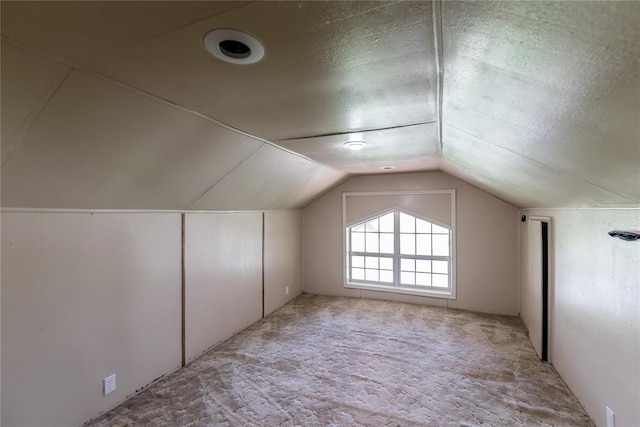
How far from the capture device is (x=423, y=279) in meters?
4.89

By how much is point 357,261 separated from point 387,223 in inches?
35.0

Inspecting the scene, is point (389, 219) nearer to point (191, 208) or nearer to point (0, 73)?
point (191, 208)

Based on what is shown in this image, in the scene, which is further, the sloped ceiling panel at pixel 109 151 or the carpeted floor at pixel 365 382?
the carpeted floor at pixel 365 382

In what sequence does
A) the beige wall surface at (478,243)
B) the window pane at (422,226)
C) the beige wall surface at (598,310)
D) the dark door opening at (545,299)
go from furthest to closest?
1. the window pane at (422,226)
2. the beige wall surface at (478,243)
3. the dark door opening at (545,299)
4. the beige wall surface at (598,310)

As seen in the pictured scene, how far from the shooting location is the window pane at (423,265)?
4850 millimetres

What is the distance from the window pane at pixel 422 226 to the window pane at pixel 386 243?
47cm

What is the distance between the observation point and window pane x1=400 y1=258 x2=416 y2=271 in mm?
4945

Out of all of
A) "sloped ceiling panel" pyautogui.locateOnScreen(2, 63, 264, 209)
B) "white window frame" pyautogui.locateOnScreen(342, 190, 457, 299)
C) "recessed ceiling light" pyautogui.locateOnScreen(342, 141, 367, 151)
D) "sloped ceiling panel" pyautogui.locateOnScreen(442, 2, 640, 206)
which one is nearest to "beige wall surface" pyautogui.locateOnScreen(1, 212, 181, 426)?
"sloped ceiling panel" pyautogui.locateOnScreen(2, 63, 264, 209)

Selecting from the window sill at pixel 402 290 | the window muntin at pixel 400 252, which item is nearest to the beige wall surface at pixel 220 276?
the window sill at pixel 402 290

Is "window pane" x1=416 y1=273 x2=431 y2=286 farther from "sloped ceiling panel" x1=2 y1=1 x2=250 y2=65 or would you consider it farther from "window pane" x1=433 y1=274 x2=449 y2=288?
Answer: "sloped ceiling panel" x1=2 y1=1 x2=250 y2=65

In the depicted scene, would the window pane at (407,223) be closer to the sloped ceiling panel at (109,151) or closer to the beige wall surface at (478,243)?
the beige wall surface at (478,243)

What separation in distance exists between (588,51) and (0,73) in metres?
1.84

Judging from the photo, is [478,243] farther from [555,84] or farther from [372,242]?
[555,84]

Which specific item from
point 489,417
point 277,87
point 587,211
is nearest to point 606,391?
point 489,417
